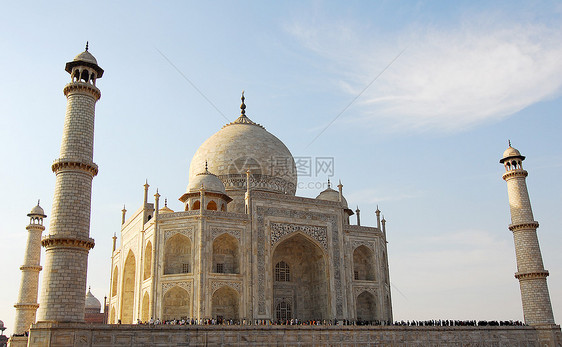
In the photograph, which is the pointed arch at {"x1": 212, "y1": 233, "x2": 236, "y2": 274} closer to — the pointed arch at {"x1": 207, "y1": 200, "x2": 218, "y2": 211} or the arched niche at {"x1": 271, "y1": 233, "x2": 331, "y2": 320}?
the pointed arch at {"x1": 207, "y1": 200, "x2": 218, "y2": 211}

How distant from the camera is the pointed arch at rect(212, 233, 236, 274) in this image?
23.7 meters

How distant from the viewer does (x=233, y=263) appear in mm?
23984

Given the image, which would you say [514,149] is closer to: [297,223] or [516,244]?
[516,244]

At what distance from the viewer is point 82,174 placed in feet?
56.2

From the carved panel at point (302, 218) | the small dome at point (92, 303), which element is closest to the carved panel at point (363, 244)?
the carved panel at point (302, 218)

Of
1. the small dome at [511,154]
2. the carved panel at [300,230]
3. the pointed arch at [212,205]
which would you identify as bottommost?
the carved panel at [300,230]

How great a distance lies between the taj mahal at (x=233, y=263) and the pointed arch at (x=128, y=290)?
5 cm

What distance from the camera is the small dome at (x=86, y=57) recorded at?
18234mm

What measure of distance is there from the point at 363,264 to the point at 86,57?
16939 millimetres

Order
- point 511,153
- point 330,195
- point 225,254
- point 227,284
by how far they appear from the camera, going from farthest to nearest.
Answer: point 330,195, point 511,153, point 225,254, point 227,284

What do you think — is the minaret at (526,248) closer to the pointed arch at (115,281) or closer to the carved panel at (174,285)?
the carved panel at (174,285)

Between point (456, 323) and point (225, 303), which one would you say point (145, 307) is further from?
point (456, 323)

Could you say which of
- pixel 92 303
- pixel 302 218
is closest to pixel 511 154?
pixel 302 218

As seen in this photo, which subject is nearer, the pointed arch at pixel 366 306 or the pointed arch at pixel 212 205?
the pointed arch at pixel 212 205
